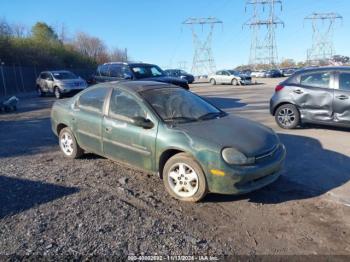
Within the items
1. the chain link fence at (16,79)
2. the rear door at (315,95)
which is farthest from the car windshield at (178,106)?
the chain link fence at (16,79)

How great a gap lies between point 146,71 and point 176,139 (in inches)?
422

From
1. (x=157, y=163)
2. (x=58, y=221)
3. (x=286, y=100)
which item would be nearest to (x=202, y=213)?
(x=157, y=163)

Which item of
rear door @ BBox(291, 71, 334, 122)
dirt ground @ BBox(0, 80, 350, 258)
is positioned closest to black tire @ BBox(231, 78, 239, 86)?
rear door @ BBox(291, 71, 334, 122)

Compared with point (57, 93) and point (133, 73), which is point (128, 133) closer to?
point (133, 73)

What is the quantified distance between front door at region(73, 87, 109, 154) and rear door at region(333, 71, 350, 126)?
561cm

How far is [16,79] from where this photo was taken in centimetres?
2953

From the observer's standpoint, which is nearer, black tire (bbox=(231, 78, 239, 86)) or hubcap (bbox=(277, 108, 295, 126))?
hubcap (bbox=(277, 108, 295, 126))

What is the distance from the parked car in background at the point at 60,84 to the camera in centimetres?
2164

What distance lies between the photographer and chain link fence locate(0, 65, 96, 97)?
89.5 feet

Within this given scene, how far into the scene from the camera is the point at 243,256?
11.1ft

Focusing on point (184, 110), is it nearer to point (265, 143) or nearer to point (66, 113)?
point (265, 143)

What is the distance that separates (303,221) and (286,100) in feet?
18.2

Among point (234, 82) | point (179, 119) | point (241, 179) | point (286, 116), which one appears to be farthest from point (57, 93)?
point (234, 82)

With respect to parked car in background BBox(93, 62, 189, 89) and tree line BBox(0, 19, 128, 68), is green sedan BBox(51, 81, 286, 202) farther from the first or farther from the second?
tree line BBox(0, 19, 128, 68)
